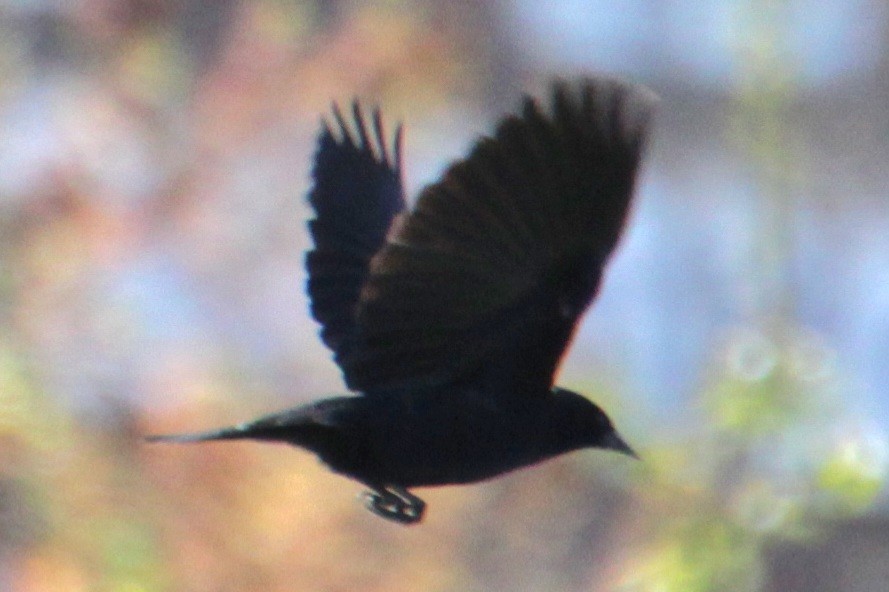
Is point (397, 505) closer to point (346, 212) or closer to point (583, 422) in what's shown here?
point (583, 422)

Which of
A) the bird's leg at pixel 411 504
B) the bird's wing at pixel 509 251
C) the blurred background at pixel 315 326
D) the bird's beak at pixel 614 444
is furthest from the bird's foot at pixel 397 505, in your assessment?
the blurred background at pixel 315 326

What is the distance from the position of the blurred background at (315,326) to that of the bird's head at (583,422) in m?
2.66

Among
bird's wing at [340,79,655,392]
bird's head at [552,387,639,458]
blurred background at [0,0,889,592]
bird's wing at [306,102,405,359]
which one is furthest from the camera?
blurred background at [0,0,889,592]

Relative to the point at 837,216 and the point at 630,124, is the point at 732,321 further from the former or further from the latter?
the point at 630,124

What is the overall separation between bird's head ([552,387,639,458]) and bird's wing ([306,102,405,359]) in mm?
381

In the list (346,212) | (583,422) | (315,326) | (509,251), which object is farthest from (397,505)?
(315,326)

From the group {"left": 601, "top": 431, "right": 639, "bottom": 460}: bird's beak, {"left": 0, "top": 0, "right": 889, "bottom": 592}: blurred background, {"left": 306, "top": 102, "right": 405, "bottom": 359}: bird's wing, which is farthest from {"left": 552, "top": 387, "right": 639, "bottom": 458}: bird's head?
{"left": 0, "top": 0, "right": 889, "bottom": 592}: blurred background

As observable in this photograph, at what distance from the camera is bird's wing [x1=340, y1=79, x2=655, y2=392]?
63.4 inches

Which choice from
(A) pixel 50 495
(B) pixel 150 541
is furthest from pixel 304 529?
(A) pixel 50 495

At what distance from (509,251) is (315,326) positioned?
444 centimetres

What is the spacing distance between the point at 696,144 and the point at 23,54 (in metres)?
3.30

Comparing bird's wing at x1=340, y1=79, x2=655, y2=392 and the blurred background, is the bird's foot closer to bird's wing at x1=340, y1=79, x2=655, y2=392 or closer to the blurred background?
bird's wing at x1=340, y1=79, x2=655, y2=392

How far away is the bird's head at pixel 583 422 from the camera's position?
72.6 inches

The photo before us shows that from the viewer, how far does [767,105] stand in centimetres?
527
